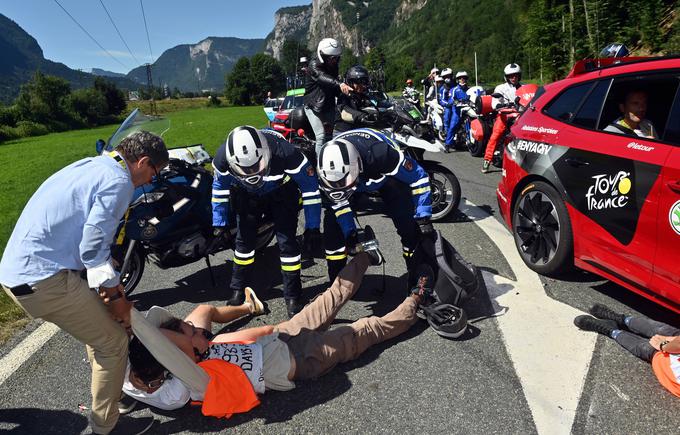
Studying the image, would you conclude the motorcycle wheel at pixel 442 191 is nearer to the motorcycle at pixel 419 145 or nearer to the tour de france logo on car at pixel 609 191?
the motorcycle at pixel 419 145

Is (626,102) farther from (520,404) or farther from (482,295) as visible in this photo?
(520,404)

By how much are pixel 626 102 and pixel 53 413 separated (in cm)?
464

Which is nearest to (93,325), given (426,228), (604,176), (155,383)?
(155,383)

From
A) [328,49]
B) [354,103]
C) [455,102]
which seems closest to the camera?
[328,49]

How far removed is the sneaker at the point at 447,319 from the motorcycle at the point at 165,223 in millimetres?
2062

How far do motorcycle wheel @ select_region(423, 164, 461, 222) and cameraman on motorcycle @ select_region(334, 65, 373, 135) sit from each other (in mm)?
1253

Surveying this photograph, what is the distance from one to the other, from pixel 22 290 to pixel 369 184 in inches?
103

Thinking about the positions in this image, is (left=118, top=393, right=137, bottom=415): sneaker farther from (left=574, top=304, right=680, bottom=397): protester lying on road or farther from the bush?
the bush

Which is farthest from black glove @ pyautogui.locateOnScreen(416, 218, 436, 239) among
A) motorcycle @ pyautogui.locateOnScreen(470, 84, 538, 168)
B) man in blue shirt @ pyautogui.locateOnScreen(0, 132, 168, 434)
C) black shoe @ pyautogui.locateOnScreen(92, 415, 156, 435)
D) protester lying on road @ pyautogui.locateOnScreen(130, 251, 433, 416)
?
motorcycle @ pyautogui.locateOnScreen(470, 84, 538, 168)

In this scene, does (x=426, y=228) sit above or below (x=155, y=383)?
above

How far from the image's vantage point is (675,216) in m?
2.70

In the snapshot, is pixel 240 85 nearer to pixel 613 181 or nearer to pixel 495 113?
pixel 495 113

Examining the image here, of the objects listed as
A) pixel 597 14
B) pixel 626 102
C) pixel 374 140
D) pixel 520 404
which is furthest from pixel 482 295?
pixel 597 14

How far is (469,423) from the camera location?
2.44 m
